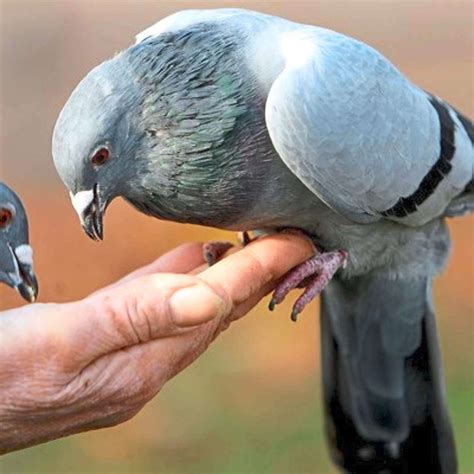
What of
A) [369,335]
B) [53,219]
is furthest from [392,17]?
[369,335]

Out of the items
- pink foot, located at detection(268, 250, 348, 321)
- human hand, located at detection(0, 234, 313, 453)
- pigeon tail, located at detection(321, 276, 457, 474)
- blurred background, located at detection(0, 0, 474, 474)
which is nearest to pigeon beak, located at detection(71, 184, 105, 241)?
human hand, located at detection(0, 234, 313, 453)

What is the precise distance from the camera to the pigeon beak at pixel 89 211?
2.30 metres

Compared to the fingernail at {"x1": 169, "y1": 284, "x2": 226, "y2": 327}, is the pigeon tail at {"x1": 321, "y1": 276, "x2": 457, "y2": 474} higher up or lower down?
lower down

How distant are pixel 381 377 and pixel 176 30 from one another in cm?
122

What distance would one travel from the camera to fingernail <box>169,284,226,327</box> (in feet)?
6.35

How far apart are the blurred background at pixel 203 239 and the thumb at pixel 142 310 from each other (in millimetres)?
2270

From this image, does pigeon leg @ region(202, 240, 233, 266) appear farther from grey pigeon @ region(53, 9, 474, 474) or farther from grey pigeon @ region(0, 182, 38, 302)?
grey pigeon @ region(0, 182, 38, 302)

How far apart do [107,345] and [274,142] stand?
2.11ft

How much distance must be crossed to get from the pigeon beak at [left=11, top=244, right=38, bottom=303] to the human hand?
46 centimetres

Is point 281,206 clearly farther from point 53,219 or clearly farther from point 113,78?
point 53,219

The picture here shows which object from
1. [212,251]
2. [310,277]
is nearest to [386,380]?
[310,277]

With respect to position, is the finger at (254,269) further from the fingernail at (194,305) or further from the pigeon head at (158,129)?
the pigeon head at (158,129)

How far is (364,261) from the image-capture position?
9.41ft

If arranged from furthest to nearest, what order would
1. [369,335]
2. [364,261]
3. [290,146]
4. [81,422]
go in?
[369,335], [364,261], [290,146], [81,422]
